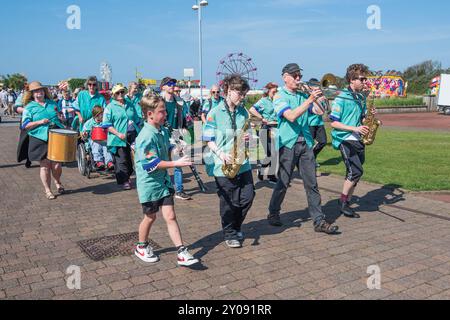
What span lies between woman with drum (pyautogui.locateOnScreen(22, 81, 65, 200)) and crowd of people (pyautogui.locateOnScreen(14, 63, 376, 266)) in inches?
0.6

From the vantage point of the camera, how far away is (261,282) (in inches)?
154

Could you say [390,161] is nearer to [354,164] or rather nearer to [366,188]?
[366,188]

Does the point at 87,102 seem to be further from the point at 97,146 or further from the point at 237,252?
the point at 237,252

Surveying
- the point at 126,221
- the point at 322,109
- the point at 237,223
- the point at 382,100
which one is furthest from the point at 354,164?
the point at 382,100

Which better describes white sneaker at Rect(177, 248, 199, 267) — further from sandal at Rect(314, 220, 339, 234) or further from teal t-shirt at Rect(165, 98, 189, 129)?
teal t-shirt at Rect(165, 98, 189, 129)

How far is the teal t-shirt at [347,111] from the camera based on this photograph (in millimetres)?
5824

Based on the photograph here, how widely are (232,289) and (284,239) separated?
1523 mm

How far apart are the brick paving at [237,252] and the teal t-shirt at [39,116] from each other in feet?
3.69

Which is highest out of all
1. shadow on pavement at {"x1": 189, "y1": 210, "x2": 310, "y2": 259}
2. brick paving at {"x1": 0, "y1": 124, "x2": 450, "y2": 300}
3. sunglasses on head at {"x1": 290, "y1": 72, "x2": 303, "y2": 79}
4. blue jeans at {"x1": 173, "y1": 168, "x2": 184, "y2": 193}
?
sunglasses on head at {"x1": 290, "y1": 72, "x2": 303, "y2": 79}

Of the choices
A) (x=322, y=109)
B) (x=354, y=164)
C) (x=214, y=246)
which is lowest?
(x=214, y=246)

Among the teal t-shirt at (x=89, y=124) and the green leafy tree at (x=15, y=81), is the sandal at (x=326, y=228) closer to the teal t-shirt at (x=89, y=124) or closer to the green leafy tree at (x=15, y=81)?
the teal t-shirt at (x=89, y=124)

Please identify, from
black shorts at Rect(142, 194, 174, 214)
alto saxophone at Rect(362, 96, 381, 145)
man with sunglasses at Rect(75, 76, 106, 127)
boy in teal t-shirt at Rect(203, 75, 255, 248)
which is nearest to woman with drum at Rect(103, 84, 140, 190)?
man with sunglasses at Rect(75, 76, 106, 127)

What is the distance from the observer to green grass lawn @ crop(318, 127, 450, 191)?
821 centimetres

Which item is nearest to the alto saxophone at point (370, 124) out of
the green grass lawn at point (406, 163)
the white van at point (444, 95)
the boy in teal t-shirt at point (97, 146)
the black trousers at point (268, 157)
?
the green grass lawn at point (406, 163)
